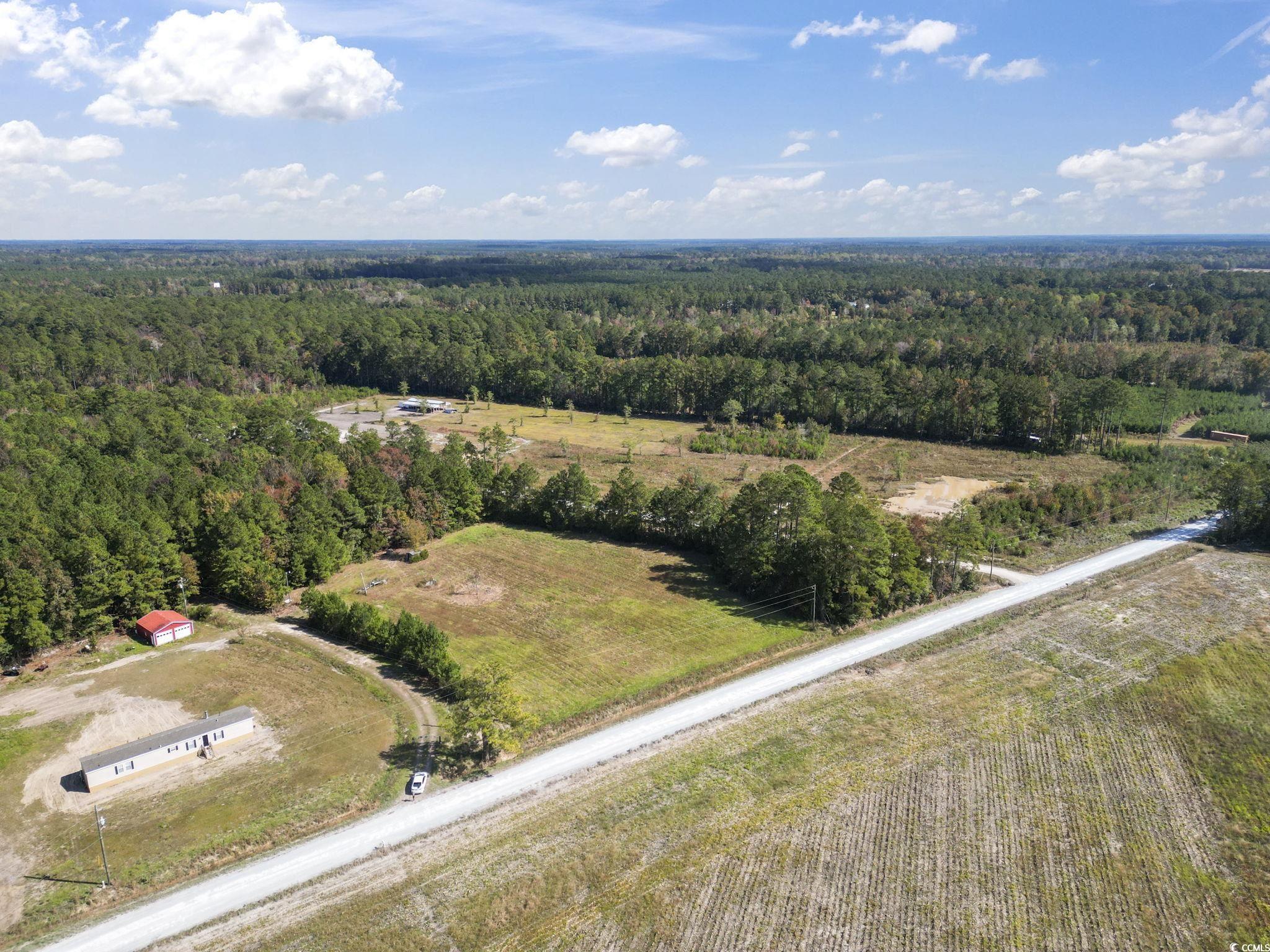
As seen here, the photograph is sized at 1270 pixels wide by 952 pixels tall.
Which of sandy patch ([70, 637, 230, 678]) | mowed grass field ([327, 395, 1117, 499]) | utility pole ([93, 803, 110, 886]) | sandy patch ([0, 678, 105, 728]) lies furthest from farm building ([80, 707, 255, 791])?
mowed grass field ([327, 395, 1117, 499])

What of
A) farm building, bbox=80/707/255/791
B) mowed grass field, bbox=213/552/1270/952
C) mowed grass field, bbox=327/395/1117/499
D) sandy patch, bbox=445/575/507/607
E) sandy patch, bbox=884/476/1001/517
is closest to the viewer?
mowed grass field, bbox=213/552/1270/952

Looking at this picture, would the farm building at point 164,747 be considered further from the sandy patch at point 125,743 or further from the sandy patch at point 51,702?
the sandy patch at point 51,702

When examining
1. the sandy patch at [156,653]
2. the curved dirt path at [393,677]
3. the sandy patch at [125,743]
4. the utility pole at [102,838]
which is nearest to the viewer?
the utility pole at [102,838]

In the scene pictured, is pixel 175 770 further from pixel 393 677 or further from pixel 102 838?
pixel 393 677

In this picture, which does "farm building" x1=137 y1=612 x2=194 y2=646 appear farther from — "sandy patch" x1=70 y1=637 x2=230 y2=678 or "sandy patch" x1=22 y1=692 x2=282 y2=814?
"sandy patch" x1=22 y1=692 x2=282 y2=814

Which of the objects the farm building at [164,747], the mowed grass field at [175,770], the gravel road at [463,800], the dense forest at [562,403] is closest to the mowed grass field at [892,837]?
the gravel road at [463,800]

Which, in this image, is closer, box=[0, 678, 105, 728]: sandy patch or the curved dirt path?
the curved dirt path

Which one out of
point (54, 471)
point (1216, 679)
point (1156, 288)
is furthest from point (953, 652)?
point (1156, 288)
